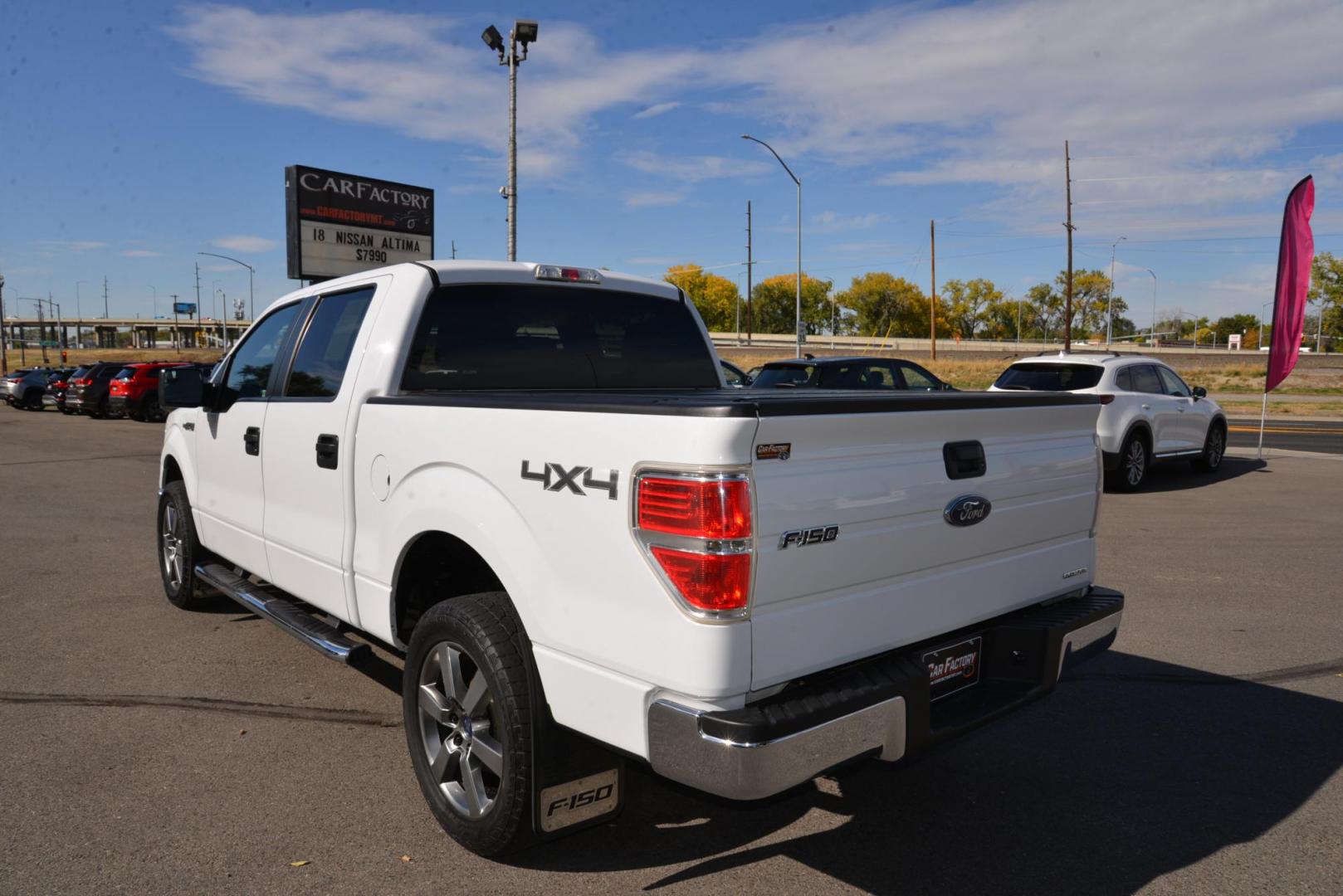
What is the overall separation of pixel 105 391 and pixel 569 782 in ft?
104

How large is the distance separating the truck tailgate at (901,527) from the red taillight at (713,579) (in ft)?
0.17

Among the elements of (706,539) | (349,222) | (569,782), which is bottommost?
(569,782)

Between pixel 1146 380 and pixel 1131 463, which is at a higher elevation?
pixel 1146 380

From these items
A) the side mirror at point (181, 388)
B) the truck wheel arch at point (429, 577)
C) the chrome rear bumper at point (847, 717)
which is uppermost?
the side mirror at point (181, 388)

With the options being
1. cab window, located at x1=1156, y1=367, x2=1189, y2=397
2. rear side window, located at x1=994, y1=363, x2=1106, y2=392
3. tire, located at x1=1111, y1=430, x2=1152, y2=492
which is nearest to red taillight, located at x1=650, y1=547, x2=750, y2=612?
rear side window, located at x1=994, y1=363, x2=1106, y2=392

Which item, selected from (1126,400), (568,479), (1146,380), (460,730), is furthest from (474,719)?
(1146,380)

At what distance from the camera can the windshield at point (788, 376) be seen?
13498mm

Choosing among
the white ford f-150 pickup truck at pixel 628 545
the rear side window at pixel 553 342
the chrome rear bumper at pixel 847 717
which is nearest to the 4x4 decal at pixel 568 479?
the white ford f-150 pickup truck at pixel 628 545

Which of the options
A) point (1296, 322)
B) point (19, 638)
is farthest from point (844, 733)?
point (1296, 322)

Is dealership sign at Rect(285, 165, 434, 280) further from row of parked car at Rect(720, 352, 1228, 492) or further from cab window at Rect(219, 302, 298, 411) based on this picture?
cab window at Rect(219, 302, 298, 411)

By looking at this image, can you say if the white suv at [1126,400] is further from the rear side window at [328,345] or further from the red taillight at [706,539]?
the red taillight at [706,539]

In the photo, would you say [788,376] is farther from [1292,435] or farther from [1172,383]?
[1292,435]

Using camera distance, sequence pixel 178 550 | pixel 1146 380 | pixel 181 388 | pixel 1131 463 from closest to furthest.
Result: 1. pixel 181 388
2. pixel 178 550
3. pixel 1131 463
4. pixel 1146 380

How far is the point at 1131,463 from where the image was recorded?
1227 centimetres
